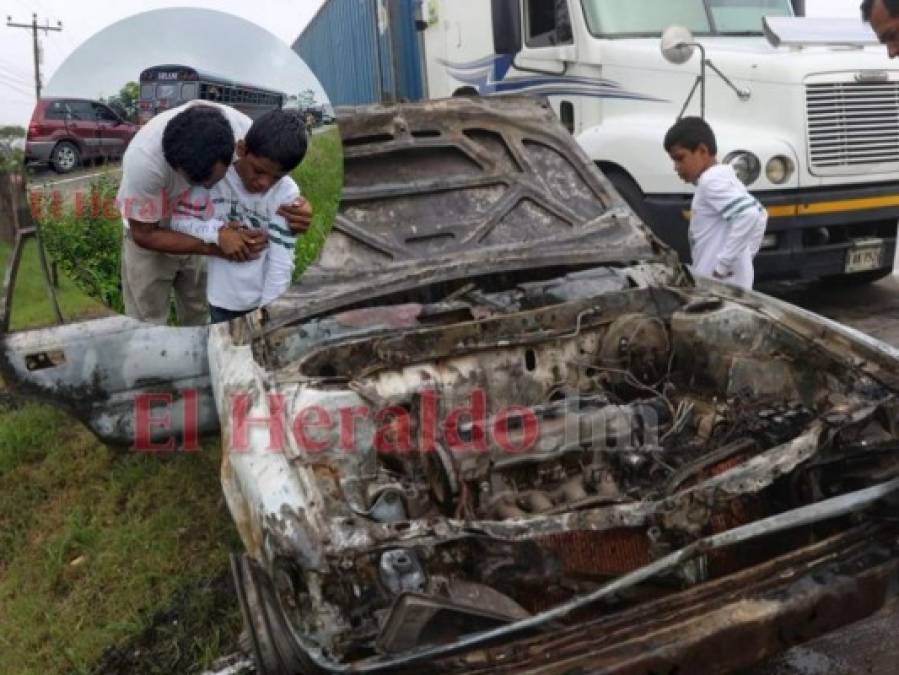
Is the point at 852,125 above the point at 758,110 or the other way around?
the other way around

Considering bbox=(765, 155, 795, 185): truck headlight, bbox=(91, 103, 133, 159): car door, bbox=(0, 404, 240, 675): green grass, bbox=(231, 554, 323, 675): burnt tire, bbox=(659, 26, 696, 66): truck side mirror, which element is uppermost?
bbox=(659, 26, 696, 66): truck side mirror

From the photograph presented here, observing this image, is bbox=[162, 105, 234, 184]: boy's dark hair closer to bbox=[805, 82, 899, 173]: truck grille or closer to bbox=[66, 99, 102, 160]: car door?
bbox=[66, 99, 102, 160]: car door

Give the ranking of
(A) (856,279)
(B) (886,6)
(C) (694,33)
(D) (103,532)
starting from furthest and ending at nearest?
(A) (856,279), (C) (694,33), (D) (103,532), (B) (886,6)

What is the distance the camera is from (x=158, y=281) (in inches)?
95.3

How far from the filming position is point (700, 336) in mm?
3100

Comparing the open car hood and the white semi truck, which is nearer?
the open car hood

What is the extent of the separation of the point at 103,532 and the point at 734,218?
330 centimetres

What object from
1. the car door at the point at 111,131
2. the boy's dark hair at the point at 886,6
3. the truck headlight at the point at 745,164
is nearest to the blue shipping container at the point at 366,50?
the truck headlight at the point at 745,164

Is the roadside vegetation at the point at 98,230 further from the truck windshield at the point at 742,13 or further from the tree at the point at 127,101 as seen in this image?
the truck windshield at the point at 742,13

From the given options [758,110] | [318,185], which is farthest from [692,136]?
[318,185]

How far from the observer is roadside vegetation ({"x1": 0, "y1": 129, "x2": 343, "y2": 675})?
2.57 metres

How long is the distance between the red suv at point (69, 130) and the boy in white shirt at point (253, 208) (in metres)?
0.30

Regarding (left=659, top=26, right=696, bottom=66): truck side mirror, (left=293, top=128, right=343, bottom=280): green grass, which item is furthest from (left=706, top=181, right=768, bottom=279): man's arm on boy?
(left=293, top=128, right=343, bottom=280): green grass

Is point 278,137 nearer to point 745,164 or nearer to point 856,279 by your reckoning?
point 745,164
